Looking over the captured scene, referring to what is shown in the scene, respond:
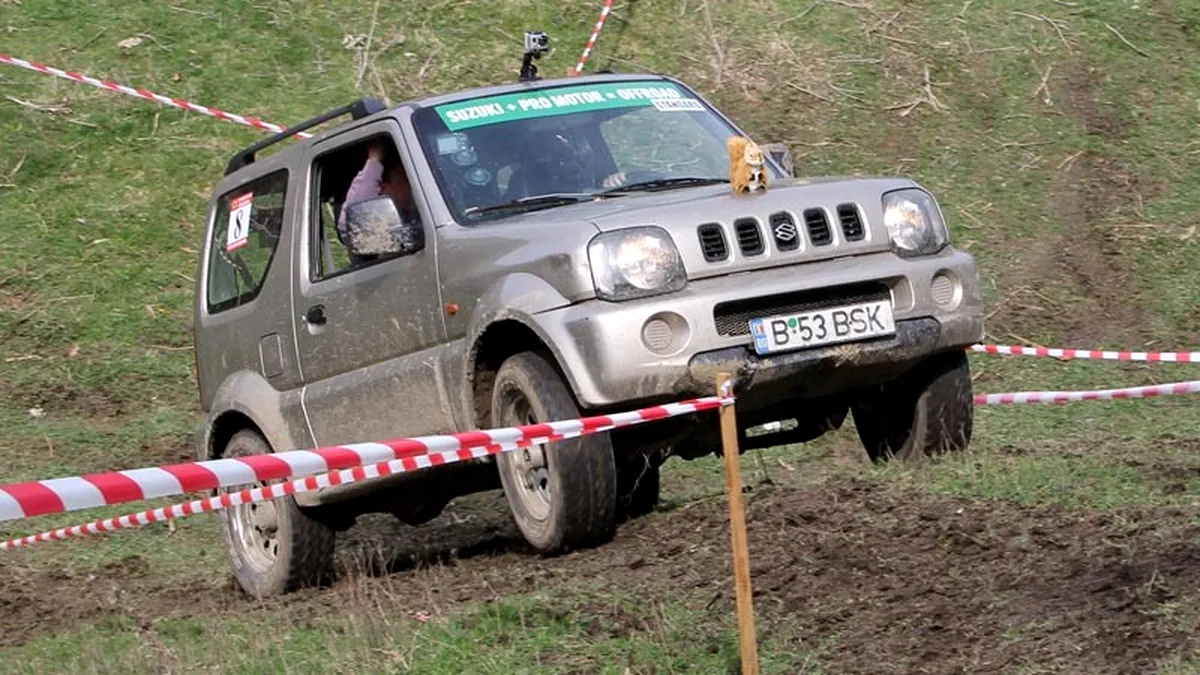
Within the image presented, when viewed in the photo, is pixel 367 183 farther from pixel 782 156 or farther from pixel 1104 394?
pixel 1104 394

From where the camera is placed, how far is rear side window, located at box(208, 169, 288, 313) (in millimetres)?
8391

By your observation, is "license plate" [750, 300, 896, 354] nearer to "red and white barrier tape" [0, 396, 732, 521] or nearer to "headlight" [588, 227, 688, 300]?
"headlight" [588, 227, 688, 300]

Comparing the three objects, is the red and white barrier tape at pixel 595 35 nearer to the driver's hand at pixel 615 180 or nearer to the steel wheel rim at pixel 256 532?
the steel wheel rim at pixel 256 532

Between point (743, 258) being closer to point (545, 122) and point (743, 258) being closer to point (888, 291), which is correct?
point (888, 291)

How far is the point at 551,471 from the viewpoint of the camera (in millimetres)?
6656

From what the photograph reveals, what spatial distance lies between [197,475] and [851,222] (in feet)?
11.0

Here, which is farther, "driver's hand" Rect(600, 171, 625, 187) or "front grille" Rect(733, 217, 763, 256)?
"driver's hand" Rect(600, 171, 625, 187)

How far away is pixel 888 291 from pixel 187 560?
472 cm

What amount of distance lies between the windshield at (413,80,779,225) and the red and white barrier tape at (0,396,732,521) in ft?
6.21

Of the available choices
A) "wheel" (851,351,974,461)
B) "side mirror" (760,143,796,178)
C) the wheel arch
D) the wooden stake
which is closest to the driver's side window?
the wheel arch

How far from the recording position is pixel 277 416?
8.13 meters

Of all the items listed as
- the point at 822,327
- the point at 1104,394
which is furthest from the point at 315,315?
the point at 1104,394

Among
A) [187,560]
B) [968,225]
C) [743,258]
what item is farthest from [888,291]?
[968,225]

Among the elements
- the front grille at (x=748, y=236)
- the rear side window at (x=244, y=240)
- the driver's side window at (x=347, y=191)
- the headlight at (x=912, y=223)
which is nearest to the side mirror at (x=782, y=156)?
the headlight at (x=912, y=223)
